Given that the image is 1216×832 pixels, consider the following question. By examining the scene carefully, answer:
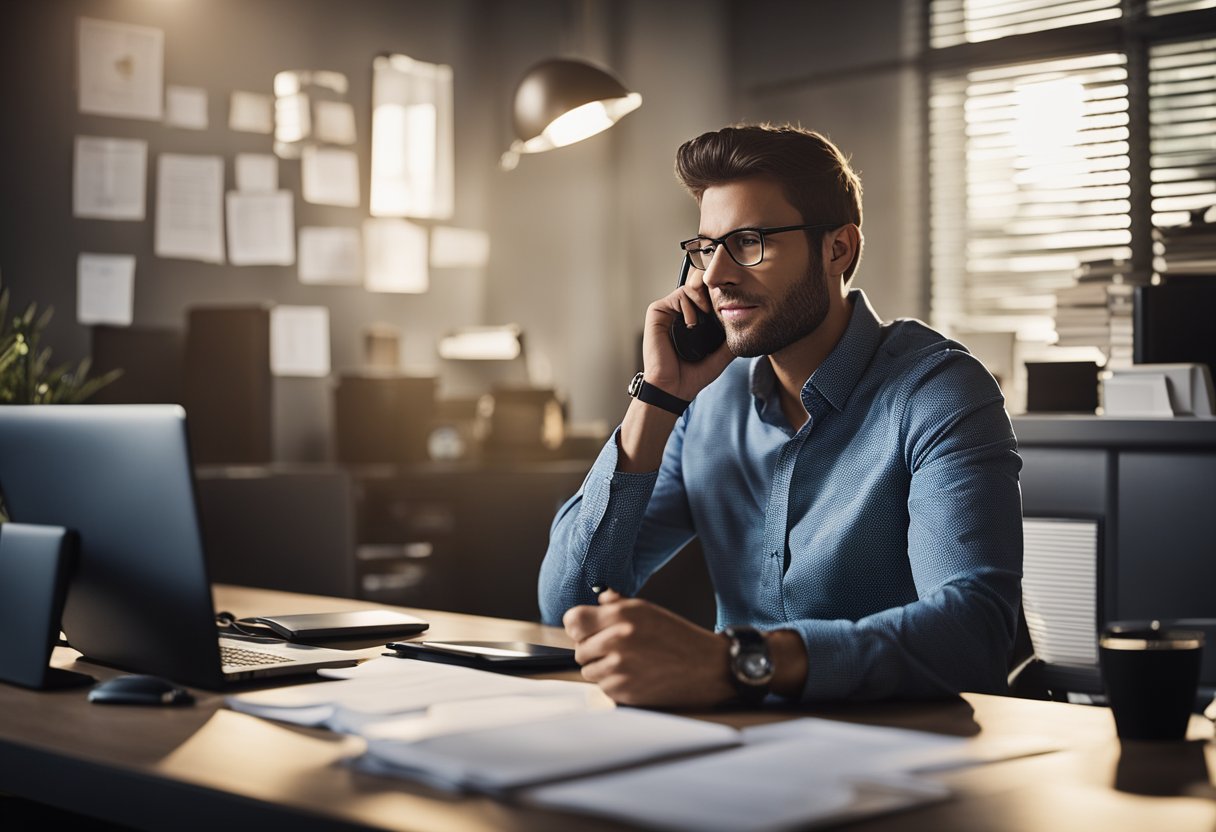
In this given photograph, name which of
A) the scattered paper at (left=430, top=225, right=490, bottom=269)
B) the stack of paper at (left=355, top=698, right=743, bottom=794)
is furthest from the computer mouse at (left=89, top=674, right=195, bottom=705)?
the scattered paper at (left=430, top=225, right=490, bottom=269)

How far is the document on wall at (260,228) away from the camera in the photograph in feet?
12.9

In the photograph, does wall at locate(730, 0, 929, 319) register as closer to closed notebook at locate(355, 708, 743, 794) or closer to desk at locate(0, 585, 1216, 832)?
desk at locate(0, 585, 1216, 832)

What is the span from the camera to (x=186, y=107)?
12.5ft

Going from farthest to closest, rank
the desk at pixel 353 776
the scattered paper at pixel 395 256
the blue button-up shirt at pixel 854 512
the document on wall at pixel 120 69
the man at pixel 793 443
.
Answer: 1. the scattered paper at pixel 395 256
2. the document on wall at pixel 120 69
3. the man at pixel 793 443
4. the blue button-up shirt at pixel 854 512
5. the desk at pixel 353 776

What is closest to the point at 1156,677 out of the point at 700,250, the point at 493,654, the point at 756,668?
the point at 756,668

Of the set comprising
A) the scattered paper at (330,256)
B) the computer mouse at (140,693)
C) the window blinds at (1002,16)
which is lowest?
the computer mouse at (140,693)

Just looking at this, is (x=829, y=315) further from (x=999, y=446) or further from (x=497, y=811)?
(x=497, y=811)

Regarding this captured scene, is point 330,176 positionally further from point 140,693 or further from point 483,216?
point 140,693

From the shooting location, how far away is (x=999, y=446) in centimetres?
→ 140

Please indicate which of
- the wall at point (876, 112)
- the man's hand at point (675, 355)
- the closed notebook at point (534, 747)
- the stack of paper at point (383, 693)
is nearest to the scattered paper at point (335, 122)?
the wall at point (876, 112)

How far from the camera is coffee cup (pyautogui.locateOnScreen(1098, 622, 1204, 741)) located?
38.9 inches

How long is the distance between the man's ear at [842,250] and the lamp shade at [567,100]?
4.19 ft

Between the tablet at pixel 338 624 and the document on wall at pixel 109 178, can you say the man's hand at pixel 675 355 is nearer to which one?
the tablet at pixel 338 624

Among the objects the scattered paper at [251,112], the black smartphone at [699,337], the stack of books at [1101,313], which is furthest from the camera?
the scattered paper at [251,112]
